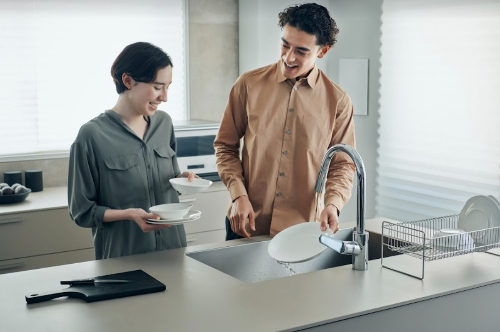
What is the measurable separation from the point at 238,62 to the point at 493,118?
1944mm

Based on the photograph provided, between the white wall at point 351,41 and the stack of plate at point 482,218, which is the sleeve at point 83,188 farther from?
the white wall at point 351,41

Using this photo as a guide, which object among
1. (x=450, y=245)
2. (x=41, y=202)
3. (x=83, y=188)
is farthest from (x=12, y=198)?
(x=450, y=245)

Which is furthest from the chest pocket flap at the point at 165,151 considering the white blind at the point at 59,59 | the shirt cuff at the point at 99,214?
the white blind at the point at 59,59

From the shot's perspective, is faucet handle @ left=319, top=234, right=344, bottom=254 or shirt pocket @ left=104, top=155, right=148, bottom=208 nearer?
faucet handle @ left=319, top=234, right=344, bottom=254

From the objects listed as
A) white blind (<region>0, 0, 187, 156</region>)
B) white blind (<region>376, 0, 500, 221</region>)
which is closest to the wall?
white blind (<region>0, 0, 187, 156</region>)

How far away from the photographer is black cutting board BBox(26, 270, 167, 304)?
191 cm

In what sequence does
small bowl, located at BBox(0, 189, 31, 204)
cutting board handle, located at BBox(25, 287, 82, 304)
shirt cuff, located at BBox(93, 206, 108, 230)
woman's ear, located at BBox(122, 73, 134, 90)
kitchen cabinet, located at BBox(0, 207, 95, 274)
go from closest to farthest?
cutting board handle, located at BBox(25, 287, 82, 304), shirt cuff, located at BBox(93, 206, 108, 230), woman's ear, located at BBox(122, 73, 134, 90), kitchen cabinet, located at BBox(0, 207, 95, 274), small bowl, located at BBox(0, 189, 31, 204)

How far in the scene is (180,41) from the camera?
4.93 m

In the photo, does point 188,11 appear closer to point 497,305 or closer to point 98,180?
point 98,180

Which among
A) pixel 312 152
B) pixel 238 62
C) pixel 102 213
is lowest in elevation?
pixel 102 213

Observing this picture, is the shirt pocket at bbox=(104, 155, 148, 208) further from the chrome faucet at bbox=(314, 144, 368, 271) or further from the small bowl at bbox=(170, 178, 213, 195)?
the chrome faucet at bbox=(314, 144, 368, 271)

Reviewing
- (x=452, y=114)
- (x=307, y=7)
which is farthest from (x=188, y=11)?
(x=307, y=7)

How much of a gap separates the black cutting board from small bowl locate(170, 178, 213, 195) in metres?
0.48

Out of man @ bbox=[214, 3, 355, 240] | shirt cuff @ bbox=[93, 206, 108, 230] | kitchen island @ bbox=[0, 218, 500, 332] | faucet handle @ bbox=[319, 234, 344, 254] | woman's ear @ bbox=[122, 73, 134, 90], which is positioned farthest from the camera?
man @ bbox=[214, 3, 355, 240]
